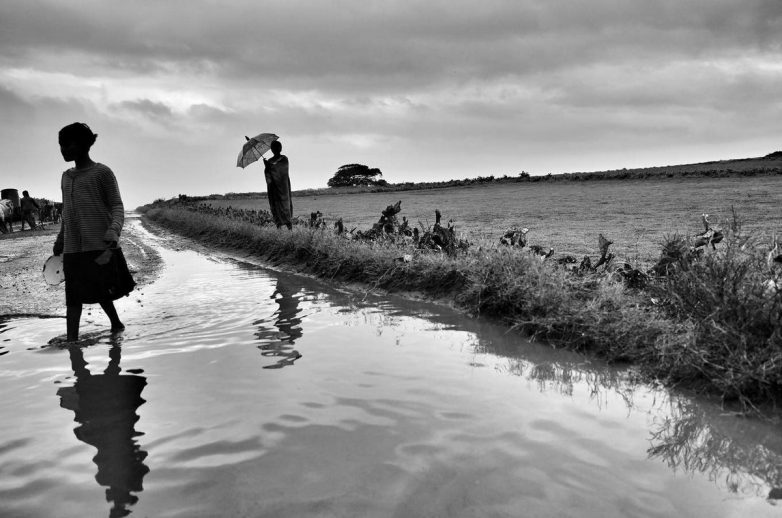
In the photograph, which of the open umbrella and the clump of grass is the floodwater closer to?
the clump of grass

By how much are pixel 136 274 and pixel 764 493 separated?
10.5m

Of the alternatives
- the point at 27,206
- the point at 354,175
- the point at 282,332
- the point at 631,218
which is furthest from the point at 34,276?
the point at 354,175

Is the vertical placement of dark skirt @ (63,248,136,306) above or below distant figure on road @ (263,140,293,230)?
below

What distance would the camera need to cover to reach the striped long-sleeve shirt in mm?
5484

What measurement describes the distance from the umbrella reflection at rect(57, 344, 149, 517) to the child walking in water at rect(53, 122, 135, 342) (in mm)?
668

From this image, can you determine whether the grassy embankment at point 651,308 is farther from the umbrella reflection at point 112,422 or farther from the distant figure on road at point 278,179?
the distant figure on road at point 278,179

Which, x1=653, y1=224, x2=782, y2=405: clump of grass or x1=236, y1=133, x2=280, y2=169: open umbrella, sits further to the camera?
x1=236, y1=133, x2=280, y2=169: open umbrella

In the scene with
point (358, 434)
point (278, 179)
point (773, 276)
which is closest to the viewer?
point (358, 434)

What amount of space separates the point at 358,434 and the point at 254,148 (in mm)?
12072

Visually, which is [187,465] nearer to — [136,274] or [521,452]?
[521,452]

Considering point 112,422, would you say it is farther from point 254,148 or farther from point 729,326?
point 254,148

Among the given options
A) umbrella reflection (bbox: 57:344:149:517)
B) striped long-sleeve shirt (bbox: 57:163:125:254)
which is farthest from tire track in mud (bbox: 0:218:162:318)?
umbrella reflection (bbox: 57:344:149:517)

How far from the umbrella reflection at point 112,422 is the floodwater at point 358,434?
0.02 m

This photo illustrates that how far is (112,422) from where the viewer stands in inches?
140
